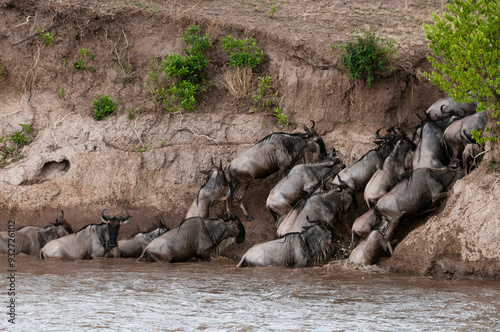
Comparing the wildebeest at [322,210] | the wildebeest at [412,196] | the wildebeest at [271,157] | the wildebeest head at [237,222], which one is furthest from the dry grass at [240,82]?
the wildebeest at [412,196]

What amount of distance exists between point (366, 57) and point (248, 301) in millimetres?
7035

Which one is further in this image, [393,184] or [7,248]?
[7,248]

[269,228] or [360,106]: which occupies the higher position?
[360,106]

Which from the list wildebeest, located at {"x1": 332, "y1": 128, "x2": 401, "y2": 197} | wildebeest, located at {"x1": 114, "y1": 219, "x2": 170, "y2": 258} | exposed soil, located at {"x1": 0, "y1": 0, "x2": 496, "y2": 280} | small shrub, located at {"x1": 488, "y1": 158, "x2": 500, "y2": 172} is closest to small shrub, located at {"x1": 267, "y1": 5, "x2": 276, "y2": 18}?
exposed soil, located at {"x1": 0, "y1": 0, "x2": 496, "y2": 280}

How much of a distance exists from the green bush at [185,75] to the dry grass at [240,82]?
0.66 m

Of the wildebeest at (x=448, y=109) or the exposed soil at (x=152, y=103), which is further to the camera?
the exposed soil at (x=152, y=103)

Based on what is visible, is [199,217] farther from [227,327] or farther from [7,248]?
[227,327]

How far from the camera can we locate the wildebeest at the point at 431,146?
1141 centimetres

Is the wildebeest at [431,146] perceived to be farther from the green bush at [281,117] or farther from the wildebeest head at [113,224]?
the wildebeest head at [113,224]

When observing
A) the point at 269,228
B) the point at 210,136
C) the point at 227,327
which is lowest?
the point at 227,327

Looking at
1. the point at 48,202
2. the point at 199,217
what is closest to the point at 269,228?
the point at 199,217

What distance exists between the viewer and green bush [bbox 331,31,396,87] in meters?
13.2

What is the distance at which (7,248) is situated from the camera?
12.4 metres

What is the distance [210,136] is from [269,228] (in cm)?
273
